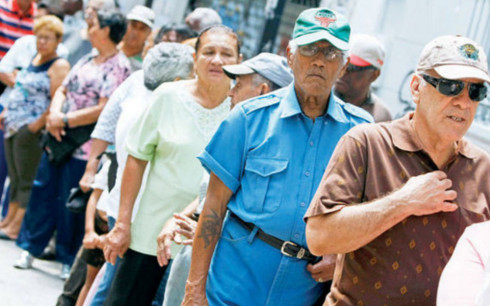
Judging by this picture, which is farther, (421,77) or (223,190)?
(223,190)

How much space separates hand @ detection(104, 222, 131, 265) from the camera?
4855 mm

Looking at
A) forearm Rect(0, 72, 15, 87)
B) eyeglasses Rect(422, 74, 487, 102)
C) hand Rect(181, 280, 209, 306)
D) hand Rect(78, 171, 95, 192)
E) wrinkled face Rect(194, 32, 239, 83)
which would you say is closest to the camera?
eyeglasses Rect(422, 74, 487, 102)

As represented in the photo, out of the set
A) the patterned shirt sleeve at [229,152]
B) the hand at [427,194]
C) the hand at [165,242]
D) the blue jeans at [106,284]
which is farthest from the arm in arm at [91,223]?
the hand at [427,194]

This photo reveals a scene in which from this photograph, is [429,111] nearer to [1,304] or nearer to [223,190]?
[223,190]

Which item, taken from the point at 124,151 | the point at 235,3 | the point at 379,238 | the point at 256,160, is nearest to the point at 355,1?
the point at 235,3

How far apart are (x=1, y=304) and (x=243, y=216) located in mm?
3545

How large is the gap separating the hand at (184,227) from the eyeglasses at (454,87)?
5.68 feet

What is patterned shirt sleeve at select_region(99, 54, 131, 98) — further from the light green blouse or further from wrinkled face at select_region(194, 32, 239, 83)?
the light green blouse

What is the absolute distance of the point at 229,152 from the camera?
3.69 m

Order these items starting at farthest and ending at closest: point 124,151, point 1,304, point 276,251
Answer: point 1,304 < point 124,151 < point 276,251

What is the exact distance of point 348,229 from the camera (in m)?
2.90

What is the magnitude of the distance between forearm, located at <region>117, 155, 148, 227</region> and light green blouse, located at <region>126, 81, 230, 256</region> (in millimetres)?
65

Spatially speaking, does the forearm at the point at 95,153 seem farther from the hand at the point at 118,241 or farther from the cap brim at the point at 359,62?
the cap brim at the point at 359,62

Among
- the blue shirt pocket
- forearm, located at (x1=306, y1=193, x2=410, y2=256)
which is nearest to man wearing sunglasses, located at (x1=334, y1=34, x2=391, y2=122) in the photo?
the blue shirt pocket
